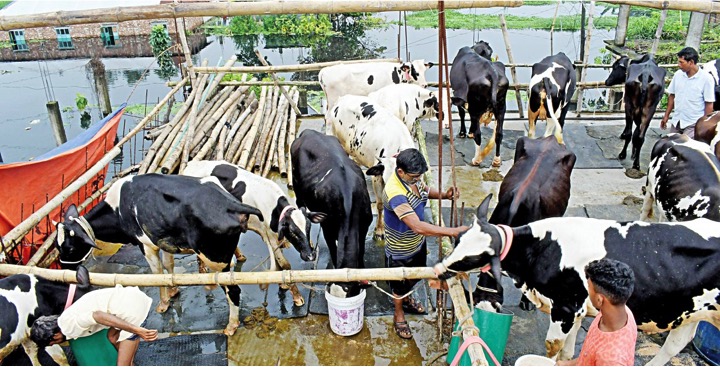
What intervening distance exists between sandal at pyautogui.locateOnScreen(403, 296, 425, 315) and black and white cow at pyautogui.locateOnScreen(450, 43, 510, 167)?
331 centimetres

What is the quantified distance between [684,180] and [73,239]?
5698 millimetres

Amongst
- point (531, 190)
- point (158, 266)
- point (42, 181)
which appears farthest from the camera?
point (42, 181)

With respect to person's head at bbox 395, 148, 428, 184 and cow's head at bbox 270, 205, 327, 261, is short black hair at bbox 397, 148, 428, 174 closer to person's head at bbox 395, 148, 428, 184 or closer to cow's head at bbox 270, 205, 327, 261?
person's head at bbox 395, 148, 428, 184

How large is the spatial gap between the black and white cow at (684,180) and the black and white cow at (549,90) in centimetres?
193

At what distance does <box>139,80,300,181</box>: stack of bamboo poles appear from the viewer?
7.59m

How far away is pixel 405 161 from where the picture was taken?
428 cm

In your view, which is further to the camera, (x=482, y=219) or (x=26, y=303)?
(x=26, y=303)

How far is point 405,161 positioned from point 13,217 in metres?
4.79

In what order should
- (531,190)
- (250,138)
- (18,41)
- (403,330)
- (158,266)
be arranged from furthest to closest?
1. (18,41)
2. (250,138)
3. (158,266)
4. (531,190)
5. (403,330)

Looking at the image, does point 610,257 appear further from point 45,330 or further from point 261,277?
Answer: point 45,330

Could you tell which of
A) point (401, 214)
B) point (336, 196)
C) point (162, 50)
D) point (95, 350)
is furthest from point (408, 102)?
point (162, 50)

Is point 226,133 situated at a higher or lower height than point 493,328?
higher

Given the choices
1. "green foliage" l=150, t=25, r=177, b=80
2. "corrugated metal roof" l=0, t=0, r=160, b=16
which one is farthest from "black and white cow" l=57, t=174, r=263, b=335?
"green foliage" l=150, t=25, r=177, b=80

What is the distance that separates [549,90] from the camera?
7.37 m
